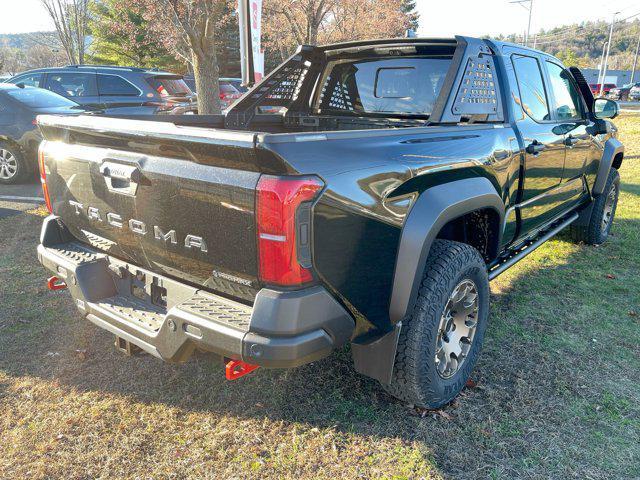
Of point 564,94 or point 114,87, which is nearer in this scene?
point 564,94

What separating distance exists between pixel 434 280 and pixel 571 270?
3.10 meters

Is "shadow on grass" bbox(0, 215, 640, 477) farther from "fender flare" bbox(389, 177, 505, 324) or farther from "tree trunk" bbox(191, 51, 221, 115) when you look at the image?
"tree trunk" bbox(191, 51, 221, 115)

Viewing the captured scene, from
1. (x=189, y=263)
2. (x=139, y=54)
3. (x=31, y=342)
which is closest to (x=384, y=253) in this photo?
(x=189, y=263)

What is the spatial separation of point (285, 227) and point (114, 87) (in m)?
9.56

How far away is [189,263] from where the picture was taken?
7.47ft

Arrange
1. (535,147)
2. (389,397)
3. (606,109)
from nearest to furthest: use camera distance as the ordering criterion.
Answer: (389,397)
(535,147)
(606,109)

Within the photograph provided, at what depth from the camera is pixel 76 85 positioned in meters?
10.1

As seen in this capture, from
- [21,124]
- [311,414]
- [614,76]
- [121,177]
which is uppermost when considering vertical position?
[121,177]

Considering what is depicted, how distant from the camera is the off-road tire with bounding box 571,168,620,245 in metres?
5.43

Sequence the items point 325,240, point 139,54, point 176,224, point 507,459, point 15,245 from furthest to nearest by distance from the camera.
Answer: point 139,54 → point 15,245 → point 507,459 → point 176,224 → point 325,240

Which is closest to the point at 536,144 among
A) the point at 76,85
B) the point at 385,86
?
the point at 385,86

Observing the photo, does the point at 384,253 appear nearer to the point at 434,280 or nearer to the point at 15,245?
the point at 434,280

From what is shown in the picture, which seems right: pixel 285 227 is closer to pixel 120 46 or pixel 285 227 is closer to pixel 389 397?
pixel 389 397

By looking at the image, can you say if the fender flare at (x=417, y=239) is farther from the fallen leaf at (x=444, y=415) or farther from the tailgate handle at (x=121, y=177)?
the tailgate handle at (x=121, y=177)
